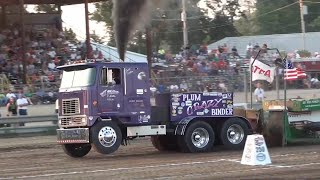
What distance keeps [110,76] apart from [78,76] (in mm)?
811

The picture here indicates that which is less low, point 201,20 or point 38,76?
point 201,20

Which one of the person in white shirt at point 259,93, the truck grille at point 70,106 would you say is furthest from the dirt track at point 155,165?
the person in white shirt at point 259,93

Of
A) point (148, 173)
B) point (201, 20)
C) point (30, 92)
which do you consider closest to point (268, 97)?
point (30, 92)

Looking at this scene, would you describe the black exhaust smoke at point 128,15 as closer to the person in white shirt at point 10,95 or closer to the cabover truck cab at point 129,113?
the cabover truck cab at point 129,113

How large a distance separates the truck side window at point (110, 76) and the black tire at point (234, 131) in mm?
3043

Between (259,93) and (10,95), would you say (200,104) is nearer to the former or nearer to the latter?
(259,93)

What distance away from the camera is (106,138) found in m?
14.7

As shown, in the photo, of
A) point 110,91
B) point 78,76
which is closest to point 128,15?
point 78,76

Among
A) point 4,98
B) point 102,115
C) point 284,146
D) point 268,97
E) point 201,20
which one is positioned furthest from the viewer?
point 201,20

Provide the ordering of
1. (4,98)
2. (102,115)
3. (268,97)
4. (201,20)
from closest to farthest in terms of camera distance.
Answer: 1. (102,115)
2. (268,97)
3. (4,98)
4. (201,20)

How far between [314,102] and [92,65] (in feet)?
20.4

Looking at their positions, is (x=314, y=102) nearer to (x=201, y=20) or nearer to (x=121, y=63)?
(x=121, y=63)

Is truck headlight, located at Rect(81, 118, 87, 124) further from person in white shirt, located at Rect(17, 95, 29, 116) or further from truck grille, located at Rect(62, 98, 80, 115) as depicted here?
person in white shirt, located at Rect(17, 95, 29, 116)

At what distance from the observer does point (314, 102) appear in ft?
55.6
